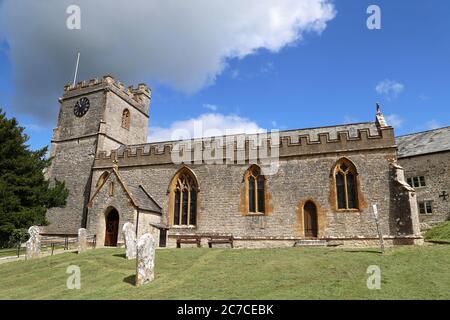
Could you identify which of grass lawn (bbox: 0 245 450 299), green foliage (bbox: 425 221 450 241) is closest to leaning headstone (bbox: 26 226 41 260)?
grass lawn (bbox: 0 245 450 299)

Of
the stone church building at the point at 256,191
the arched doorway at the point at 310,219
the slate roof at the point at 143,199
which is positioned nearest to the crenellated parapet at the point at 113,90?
the stone church building at the point at 256,191

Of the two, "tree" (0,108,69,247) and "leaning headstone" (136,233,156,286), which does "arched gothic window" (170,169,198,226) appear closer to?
"tree" (0,108,69,247)

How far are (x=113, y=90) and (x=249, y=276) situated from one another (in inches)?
927

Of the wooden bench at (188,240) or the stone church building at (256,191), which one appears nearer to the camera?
the stone church building at (256,191)

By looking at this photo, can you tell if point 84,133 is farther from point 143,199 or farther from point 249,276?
point 249,276

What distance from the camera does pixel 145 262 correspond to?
10.8 metres

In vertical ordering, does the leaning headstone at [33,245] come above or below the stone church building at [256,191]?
below

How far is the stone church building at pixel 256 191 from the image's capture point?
61.9ft

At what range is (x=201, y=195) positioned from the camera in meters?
22.2

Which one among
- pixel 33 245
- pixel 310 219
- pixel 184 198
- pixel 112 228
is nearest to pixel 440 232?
pixel 310 219

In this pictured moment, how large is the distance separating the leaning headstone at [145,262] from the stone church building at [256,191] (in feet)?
31.3

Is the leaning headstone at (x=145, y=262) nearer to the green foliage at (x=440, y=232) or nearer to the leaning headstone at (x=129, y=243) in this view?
the leaning headstone at (x=129, y=243)

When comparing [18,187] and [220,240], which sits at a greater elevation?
[18,187]

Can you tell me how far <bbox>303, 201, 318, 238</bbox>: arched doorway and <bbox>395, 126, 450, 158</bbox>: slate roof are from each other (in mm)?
16021
